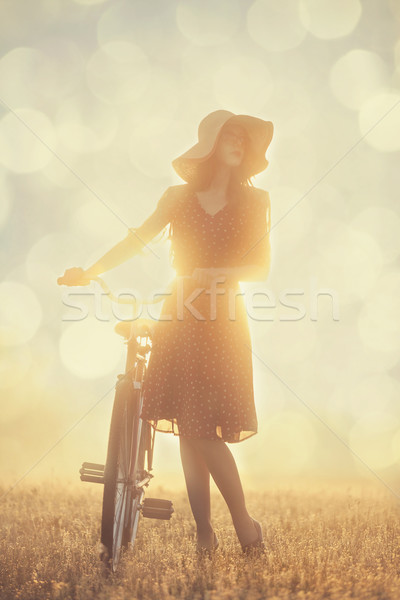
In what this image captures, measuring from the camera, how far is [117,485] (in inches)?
153

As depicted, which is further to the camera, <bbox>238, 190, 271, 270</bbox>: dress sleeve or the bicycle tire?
<bbox>238, 190, 271, 270</bbox>: dress sleeve

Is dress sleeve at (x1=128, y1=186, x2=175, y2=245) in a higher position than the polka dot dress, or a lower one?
higher

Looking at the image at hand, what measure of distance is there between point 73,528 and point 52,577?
1.39 m

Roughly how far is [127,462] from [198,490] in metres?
0.46

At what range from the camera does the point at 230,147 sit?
4094 mm

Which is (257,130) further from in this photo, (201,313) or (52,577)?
(52,577)

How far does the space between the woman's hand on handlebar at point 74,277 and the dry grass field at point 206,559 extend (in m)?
1.60

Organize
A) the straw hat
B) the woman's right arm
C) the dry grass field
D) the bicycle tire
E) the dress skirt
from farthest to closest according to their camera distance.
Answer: the woman's right arm, the straw hat, the dress skirt, the bicycle tire, the dry grass field

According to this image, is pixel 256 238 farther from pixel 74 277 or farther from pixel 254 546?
pixel 254 546

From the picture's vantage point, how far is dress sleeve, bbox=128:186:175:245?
4199mm

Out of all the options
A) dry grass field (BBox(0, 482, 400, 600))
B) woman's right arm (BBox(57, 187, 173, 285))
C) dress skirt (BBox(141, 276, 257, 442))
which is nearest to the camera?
dry grass field (BBox(0, 482, 400, 600))

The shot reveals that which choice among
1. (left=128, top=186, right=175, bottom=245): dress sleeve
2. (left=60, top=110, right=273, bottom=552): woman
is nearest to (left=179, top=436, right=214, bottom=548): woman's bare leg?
(left=60, top=110, right=273, bottom=552): woman

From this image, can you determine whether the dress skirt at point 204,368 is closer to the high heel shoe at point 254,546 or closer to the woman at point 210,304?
the woman at point 210,304

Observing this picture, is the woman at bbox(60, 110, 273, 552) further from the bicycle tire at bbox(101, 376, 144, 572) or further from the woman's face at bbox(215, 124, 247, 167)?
the bicycle tire at bbox(101, 376, 144, 572)
